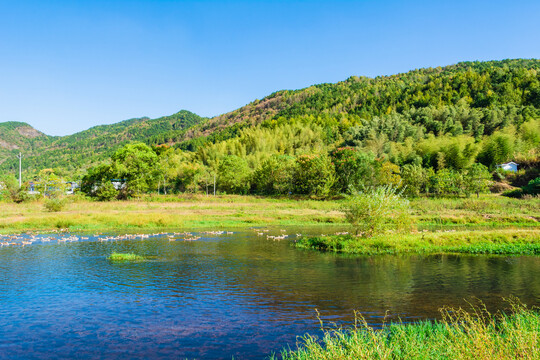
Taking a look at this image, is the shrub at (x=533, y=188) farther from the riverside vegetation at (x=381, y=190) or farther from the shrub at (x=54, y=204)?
the shrub at (x=54, y=204)

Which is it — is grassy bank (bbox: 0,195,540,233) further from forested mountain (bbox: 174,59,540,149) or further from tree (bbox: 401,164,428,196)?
forested mountain (bbox: 174,59,540,149)

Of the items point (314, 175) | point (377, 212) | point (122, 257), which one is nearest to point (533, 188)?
point (314, 175)

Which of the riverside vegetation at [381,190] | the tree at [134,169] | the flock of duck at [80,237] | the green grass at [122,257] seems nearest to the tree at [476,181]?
the riverside vegetation at [381,190]

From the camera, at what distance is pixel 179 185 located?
355 feet

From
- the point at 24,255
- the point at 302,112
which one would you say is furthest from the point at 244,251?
the point at 302,112

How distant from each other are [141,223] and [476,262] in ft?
113

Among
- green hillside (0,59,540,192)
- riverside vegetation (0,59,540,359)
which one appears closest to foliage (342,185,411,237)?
riverside vegetation (0,59,540,359)

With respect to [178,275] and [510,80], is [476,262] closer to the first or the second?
[178,275]

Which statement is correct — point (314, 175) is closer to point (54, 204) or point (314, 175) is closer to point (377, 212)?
point (54, 204)

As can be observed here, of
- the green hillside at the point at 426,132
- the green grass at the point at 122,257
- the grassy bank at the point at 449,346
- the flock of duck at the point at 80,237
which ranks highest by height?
the green hillside at the point at 426,132

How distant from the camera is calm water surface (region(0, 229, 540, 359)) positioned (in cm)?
1133

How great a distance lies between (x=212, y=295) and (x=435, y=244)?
1937 cm

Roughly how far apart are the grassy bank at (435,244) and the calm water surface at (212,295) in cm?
189

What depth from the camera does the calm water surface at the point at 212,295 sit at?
37.2ft
